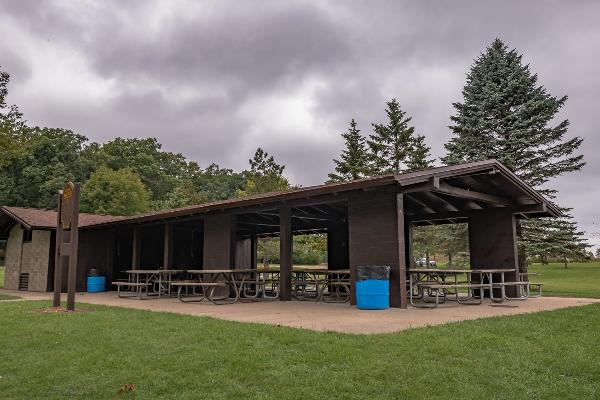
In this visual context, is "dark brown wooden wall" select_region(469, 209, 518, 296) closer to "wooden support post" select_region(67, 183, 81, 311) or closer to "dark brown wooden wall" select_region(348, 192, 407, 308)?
"dark brown wooden wall" select_region(348, 192, 407, 308)

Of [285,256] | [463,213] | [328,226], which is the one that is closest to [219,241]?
[285,256]

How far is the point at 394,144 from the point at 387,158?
1.22 m

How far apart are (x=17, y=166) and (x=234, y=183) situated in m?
23.5

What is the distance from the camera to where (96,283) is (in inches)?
640

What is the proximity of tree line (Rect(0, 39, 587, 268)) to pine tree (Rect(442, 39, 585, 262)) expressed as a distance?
1.7 inches

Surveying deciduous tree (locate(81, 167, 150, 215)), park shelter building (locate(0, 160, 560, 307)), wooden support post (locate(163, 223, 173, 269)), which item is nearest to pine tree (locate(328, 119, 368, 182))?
deciduous tree (locate(81, 167, 150, 215))

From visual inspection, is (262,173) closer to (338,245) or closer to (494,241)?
(338,245)

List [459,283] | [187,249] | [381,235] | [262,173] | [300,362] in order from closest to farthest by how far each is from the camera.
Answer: [300,362]
[381,235]
[459,283]
[187,249]
[262,173]

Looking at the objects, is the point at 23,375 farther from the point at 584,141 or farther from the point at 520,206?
the point at 584,141

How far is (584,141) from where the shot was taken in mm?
20328

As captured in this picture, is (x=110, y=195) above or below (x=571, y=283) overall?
above

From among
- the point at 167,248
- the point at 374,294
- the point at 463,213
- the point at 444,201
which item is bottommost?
the point at 374,294

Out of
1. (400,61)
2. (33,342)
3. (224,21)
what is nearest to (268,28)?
(224,21)

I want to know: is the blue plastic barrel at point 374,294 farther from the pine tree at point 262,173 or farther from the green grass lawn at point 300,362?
the pine tree at point 262,173
